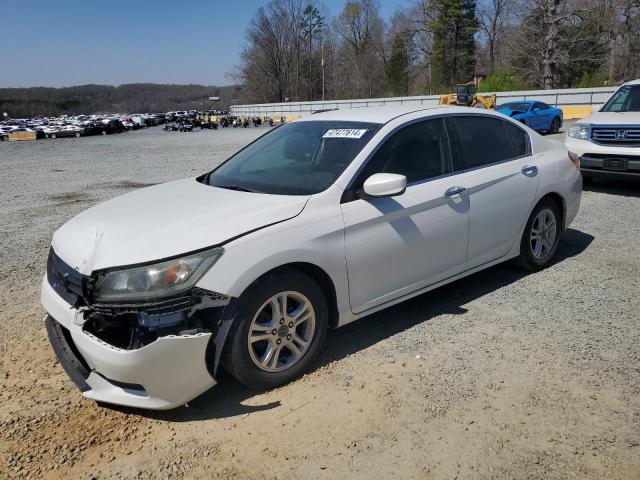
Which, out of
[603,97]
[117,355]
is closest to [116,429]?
[117,355]

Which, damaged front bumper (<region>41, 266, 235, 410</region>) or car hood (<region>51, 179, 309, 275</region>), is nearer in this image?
damaged front bumper (<region>41, 266, 235, 410</region>)

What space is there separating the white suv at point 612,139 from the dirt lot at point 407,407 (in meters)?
4.14

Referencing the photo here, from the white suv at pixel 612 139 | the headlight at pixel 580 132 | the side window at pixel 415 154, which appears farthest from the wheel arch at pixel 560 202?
the headlight at pixel 580 132

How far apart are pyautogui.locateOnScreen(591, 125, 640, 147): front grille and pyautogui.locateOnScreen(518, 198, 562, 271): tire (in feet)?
13.2

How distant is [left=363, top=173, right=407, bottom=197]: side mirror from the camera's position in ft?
11.1

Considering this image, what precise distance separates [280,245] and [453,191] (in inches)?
65.1

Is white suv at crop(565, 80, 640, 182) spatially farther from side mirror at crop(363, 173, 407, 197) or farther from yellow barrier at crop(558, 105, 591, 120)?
yellow barrier at crop(558, 105, 591, 120)

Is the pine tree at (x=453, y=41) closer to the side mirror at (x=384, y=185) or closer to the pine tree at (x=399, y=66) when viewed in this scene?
the pine tree at (x=399, y=66)

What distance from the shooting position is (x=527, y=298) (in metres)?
4.50

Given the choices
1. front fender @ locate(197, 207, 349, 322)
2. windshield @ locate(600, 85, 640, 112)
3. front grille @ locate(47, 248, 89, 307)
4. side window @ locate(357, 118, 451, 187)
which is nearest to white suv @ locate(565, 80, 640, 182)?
windshield @ locate(600, 85, 640, 112)

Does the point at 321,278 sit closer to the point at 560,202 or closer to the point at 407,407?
the point at 407,407

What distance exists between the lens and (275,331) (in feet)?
10.2

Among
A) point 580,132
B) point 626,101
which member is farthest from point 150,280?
Result: point 626,101

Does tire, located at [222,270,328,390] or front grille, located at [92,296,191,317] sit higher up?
front grille, located at [92,296,191,317]
